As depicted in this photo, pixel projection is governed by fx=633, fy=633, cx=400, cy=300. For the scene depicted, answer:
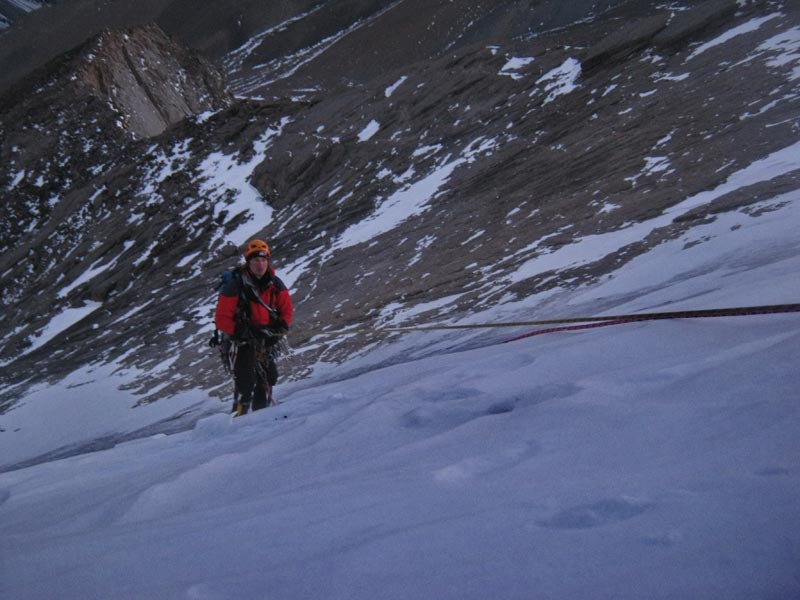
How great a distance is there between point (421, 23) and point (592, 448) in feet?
190

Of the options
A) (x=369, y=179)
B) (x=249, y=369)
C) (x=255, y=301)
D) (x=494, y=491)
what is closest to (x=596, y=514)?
(x=494, y=491)

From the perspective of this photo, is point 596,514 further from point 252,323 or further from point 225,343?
point 225,343

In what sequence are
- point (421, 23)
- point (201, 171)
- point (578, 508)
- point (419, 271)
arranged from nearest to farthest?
point (578, 508) < point (419, 271) < point (201, 171) < point (421, 23)

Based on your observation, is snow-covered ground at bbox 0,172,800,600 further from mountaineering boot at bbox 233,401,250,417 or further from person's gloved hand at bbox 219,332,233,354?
person's gloved hand at bbox 219,332,233,354

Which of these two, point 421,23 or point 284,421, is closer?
point 284,421

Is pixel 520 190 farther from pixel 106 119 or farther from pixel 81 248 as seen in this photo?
pixel 106 119

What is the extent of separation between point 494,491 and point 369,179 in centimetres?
1633

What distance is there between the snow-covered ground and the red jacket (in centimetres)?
174

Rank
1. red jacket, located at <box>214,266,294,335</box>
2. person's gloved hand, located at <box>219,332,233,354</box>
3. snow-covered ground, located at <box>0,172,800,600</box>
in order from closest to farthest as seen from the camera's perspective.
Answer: snow-covered ground, located at <box>0,172,800,600</box> → red jacket, located at <box>214,266,294,335</box> → person's gloved hand, located at <box>219,332,233,354</box>

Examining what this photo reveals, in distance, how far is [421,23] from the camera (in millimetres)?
54438

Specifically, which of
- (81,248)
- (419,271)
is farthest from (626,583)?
(81,248)

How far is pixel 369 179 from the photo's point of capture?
1766 cm


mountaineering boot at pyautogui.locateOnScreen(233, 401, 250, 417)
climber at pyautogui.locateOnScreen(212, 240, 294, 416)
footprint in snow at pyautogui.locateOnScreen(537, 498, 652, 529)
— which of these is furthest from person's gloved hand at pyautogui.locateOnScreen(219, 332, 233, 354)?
footprint in snow at pyautogui.locateOnScreen(537, 498, 652, 529)

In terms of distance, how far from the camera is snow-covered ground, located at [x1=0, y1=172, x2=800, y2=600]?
1.38 m
